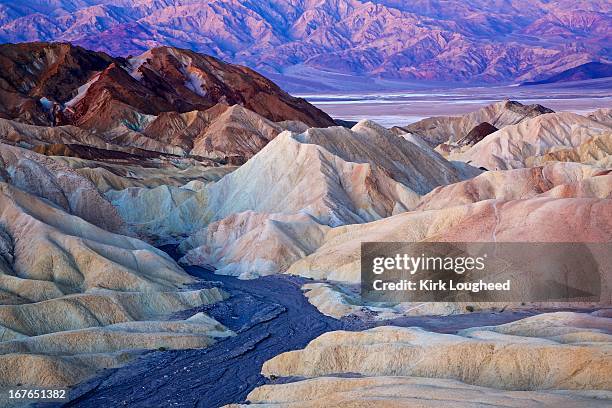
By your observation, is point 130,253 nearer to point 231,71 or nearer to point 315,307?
point 315,307

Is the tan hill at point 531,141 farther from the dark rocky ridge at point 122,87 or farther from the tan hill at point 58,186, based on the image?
the tan hill at point 58,186

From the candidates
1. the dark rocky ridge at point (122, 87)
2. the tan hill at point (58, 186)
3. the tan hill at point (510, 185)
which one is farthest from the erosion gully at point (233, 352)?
the dark rocky ridge at point (122, 87)

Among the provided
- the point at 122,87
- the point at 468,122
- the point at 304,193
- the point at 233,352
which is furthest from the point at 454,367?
the point at 468,122

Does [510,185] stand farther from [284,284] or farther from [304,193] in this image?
[284,284]

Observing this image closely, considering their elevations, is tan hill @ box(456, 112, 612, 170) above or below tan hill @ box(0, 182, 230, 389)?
above

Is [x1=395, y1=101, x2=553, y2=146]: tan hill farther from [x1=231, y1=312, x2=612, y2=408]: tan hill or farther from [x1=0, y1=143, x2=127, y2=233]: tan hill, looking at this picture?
[x1=231, y1=312, x2=612, y2=408]: tan hill

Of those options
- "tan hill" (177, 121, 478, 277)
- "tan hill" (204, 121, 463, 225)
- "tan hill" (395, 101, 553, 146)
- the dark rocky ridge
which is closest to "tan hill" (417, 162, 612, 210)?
"tan hill" (177, 121, 478, 277)
